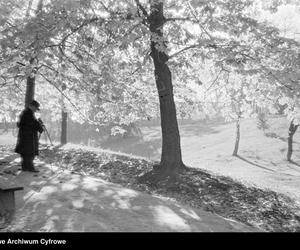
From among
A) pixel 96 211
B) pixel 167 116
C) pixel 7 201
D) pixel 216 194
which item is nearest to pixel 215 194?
pixel 216 194

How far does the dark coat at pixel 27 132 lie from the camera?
494 inches

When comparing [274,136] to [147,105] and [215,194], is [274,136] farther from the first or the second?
[215,194]

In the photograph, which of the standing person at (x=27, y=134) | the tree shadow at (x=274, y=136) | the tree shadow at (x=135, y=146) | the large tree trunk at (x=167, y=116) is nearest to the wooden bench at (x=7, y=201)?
the standing person at (x=27, y=134)

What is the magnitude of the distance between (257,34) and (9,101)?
61.9 feet

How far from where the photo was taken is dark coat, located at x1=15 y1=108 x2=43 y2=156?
12555 millimetres

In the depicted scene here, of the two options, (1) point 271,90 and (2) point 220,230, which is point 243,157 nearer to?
(1) point 271,90

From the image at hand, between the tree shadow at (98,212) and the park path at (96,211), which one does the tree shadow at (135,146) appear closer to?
the park path at (96,211)

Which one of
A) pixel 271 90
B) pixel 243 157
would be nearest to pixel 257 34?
pixel 271 90

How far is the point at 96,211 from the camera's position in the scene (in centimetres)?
842

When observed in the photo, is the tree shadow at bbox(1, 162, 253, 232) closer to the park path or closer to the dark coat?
the park path

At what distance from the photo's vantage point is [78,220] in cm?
755

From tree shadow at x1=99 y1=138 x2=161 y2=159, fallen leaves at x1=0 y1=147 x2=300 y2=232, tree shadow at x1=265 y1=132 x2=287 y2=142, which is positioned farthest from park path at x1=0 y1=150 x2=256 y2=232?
tree shadow at x1=99 y1=138 x2=161 y2=159

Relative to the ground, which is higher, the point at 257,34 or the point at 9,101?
the point at 257,34
